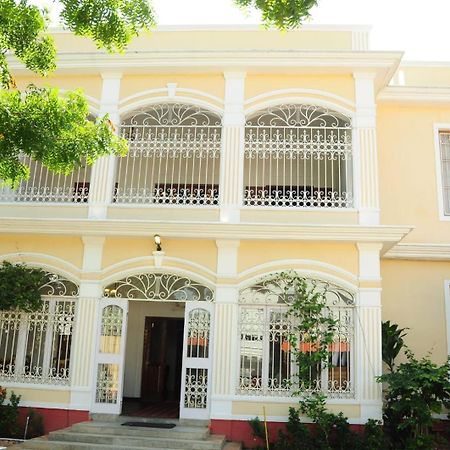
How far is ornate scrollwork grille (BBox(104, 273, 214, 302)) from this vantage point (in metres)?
10.0

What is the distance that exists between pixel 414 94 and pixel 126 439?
848cm

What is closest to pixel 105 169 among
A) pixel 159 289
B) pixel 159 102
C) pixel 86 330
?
pixel 159 102

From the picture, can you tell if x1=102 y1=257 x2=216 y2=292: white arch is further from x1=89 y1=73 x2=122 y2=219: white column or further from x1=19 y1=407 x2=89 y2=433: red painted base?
x1=19 y1=407 x2=89 y2=433: red painted base

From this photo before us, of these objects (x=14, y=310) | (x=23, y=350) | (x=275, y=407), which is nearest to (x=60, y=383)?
(x=23, y=350)

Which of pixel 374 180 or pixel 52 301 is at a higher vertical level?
pixel 374 180

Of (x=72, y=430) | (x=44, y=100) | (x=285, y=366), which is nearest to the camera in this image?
(x=44, y=100)

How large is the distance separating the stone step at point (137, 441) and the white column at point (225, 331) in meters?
0.70

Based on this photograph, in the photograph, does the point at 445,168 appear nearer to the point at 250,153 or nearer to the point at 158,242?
the point at 250,153

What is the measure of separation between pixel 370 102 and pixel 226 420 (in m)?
6.10

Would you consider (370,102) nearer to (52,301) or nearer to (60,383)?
(52,301)

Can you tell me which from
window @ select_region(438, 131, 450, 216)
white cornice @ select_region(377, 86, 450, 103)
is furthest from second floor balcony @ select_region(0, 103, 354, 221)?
window @ select_region(438, 131, 450, 216)

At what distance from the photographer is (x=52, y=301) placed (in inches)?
400

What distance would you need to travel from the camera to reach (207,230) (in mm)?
9758

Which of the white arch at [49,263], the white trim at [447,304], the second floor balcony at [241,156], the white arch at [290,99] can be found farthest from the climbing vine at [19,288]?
the white trim at [447,304]
